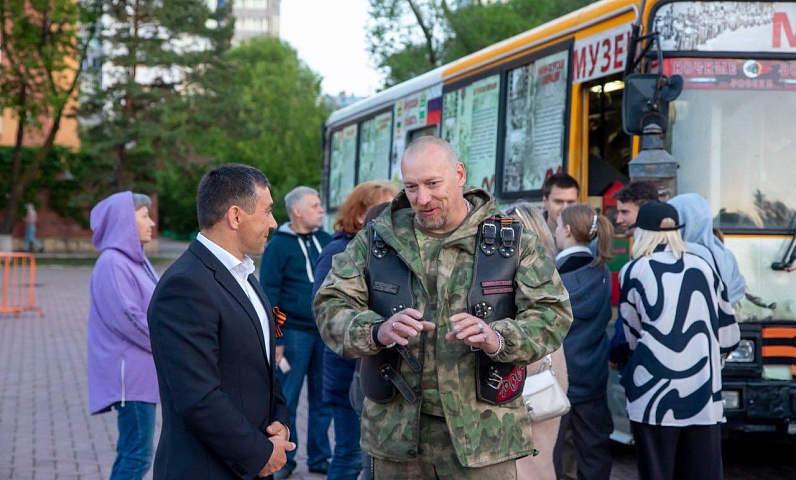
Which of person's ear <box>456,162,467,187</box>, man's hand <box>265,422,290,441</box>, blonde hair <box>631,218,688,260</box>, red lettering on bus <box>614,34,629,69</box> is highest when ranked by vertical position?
red lettering on bus <box>614,34,629,69</box>

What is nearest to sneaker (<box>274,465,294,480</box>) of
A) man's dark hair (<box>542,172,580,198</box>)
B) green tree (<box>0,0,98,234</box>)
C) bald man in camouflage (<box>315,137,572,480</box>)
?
man's dark hair (<box>542,172,580,198</box>)

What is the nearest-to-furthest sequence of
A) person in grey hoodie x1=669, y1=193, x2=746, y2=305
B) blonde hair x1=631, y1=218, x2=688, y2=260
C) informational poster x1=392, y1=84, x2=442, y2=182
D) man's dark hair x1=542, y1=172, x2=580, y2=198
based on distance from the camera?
1. blonde hair x1=631, y1=218, x2=688, y2=260
2. person in grey hoodie x1=669, y1=193, x2=746, y2=305
3. man's dark hair x1=542, y1=172, x2=580, y2=198
4. informational poster x1=392, y1=84, x2=442, y2=182

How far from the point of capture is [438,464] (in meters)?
3.55

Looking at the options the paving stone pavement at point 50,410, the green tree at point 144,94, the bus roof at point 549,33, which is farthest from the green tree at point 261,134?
the bus roof at point 549,33

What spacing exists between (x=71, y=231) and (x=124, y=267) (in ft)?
130

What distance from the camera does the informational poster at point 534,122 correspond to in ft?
27.5

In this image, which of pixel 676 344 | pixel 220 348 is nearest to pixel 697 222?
pixel 676 344

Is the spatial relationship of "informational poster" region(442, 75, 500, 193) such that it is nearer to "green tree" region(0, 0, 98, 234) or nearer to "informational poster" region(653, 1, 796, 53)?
"informational poster" region(653, 1, 796, 53)

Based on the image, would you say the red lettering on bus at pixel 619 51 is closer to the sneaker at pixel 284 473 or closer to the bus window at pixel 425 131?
Result: the bus window at pixel 425 131

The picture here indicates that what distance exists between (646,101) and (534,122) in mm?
2035

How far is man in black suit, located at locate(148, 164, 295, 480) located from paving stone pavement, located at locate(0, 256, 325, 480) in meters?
4.08

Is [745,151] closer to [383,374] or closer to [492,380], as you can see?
[492,380]

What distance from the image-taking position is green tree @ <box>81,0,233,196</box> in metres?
40.8

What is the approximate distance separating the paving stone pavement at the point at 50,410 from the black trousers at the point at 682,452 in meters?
2.81
